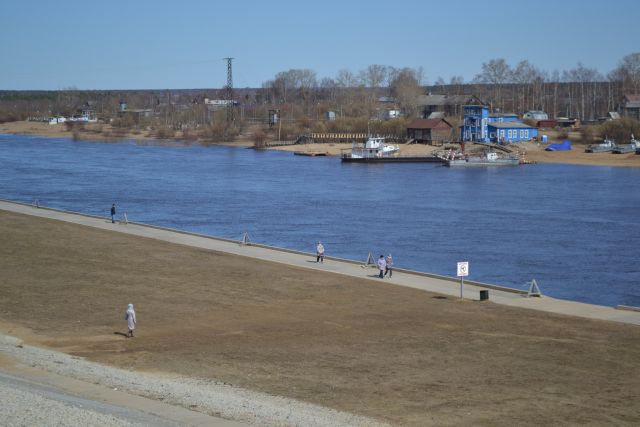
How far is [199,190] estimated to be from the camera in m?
69.7

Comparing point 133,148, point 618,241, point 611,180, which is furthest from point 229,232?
point 133,148

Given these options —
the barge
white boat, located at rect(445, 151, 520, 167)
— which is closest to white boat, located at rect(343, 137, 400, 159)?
the barge

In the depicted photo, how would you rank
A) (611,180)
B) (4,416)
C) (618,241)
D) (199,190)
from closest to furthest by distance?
(4,416)
(618,241)
(199,190)
(611,180)

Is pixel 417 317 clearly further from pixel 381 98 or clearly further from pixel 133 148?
pixel 381 98

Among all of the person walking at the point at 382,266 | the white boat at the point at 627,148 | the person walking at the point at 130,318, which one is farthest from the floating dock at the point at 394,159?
the person walking at the point at 130,318

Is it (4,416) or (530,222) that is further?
(530,222)

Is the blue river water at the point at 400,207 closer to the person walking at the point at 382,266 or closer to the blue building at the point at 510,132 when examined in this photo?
the person walking at the point at 382,266

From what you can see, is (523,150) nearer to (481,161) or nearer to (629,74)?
(481,161)

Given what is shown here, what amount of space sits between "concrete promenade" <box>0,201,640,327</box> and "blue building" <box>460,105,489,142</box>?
234 ft

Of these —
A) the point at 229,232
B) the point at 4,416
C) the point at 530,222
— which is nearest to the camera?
the point at 4,416

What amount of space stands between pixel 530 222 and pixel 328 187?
81.2ft

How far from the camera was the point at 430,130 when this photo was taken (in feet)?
390

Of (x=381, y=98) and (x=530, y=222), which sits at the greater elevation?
(x=381, y=98)

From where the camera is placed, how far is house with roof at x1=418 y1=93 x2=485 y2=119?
13862 cm
